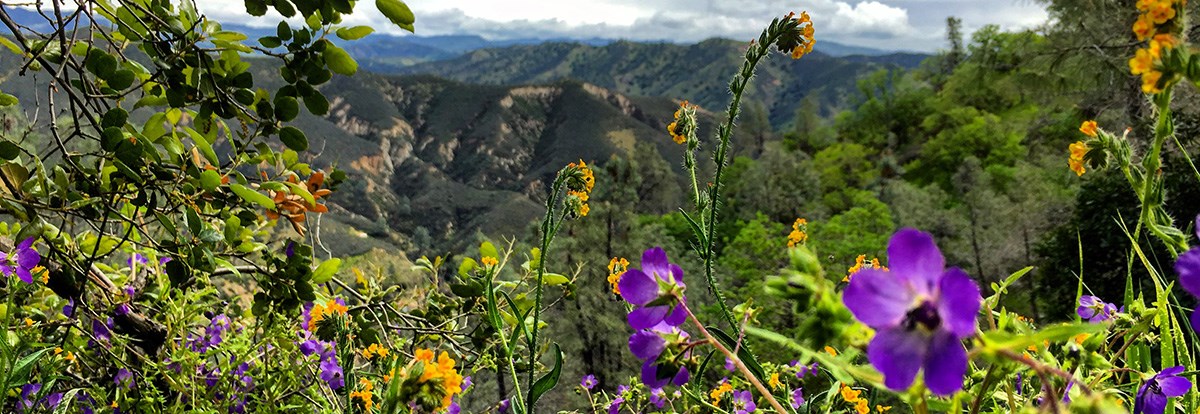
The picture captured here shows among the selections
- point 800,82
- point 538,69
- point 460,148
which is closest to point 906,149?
point 460,148

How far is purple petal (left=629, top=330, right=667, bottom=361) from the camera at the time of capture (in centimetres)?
72

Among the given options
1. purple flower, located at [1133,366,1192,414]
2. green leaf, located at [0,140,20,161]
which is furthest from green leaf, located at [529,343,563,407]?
green leaf, located at [0,140,20,161]

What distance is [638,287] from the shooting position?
0.66 metres

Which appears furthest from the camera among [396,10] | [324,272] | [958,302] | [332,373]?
[332,373]

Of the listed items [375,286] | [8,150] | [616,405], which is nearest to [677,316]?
[8,150]

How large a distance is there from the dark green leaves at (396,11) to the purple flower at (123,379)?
1.25 meters

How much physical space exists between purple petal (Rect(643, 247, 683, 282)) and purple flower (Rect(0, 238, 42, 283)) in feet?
4.03

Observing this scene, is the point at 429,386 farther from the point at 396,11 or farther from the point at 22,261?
the point at 22,261

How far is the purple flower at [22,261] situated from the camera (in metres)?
1.22

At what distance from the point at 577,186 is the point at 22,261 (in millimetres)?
1076

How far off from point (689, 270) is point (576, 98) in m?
81.4

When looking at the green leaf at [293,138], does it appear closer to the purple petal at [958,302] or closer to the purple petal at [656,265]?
the purple petal at [656,265]

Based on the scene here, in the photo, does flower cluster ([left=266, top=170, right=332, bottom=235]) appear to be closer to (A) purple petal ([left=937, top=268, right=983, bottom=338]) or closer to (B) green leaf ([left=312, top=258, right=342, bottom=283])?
(B) green leaf ([left=312, top=258, right=342, bottom=283])

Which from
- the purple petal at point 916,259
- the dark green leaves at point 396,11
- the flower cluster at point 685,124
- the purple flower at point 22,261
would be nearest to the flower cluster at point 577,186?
the flower cluster at point 685,124
